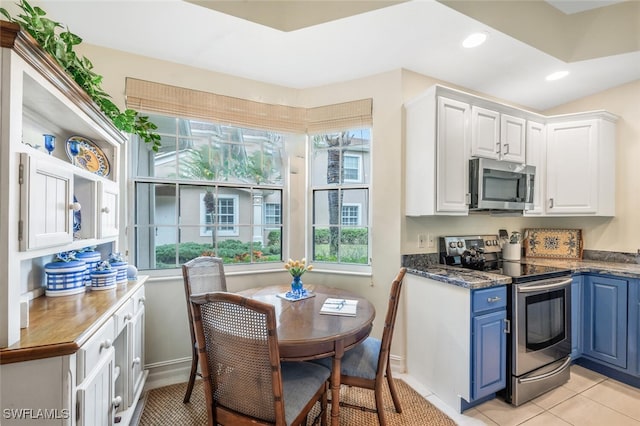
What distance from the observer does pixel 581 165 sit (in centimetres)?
295

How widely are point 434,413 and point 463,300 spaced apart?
814 millimetres

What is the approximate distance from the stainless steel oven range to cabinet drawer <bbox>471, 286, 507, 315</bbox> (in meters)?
0.07

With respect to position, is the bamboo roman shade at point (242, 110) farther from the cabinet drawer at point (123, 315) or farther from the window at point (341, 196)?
the cabinet drawer at point (123, 315)

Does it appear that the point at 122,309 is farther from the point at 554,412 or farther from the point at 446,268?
the point at 554,412

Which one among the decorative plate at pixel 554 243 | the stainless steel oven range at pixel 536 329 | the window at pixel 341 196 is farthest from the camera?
the decorative plate at pixel 554 243

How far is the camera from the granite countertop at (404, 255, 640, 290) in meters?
2.04

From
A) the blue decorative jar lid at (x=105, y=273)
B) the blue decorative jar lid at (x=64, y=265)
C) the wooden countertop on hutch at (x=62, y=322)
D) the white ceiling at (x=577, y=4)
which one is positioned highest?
the white ceiling at (x=577, y=4)

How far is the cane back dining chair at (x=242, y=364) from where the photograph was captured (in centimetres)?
119

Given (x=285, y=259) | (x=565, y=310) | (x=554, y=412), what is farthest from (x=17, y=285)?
(x=565, y=310)

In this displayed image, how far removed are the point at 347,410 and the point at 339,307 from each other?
0.77 metres

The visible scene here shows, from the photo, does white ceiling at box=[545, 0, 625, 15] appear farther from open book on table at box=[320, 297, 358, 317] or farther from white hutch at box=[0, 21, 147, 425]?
white hutch at box=[0, 21, 147, 425]

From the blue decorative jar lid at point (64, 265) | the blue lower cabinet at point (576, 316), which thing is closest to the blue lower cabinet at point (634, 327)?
the blue lower cabinet at point (576, 316)

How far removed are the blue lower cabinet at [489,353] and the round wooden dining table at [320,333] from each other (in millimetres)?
813

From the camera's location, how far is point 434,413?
6.63ft
